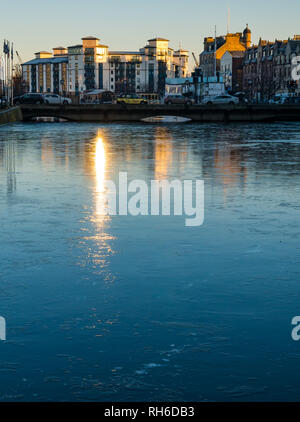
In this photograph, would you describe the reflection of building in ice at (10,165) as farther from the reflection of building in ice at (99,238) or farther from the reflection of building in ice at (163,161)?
the reflection of building in ice at (163,161)

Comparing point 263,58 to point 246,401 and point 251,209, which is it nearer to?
point 251,209

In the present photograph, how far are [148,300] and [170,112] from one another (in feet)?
241

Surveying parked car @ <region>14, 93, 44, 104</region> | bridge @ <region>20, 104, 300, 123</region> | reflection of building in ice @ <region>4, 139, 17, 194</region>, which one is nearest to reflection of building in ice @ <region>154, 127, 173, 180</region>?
reflection of building in ice @ <region>4, 139, 17, 194</region>

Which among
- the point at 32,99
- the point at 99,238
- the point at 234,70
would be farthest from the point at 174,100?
the point at 99,238

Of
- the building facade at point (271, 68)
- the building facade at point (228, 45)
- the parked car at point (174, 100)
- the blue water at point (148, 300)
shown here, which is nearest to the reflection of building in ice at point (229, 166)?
the blue water at point (148, 300)

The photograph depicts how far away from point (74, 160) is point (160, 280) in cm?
1945

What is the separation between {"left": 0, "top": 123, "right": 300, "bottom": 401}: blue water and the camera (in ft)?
19.7

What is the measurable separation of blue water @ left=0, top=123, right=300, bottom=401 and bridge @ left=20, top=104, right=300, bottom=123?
6404 centimetres

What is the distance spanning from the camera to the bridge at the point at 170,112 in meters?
79.7

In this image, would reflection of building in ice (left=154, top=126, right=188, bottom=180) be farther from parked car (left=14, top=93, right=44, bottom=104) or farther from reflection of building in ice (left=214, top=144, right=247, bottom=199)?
parked car (left=14, top=93, right=44, bottom=104)

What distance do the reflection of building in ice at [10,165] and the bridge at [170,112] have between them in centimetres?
4310

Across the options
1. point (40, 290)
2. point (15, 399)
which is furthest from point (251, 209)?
point (15, 399)

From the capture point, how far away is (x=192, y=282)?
9086 millimetres

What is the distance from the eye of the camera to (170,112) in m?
80.6
